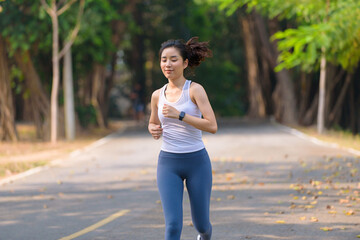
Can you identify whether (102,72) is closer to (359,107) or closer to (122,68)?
(359,107)

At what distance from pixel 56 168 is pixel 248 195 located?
632 cm

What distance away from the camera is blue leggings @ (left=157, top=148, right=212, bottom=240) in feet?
18.3

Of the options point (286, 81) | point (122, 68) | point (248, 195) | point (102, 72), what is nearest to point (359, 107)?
point (286, 81)

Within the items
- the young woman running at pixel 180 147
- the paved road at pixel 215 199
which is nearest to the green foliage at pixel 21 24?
the paved road at pixel 215 199

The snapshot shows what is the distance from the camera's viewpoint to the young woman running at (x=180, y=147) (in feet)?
18.3

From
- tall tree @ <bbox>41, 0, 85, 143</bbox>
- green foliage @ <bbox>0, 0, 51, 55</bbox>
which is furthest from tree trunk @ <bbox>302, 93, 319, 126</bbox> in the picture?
green foliage @ <bbox>0, 0, 51, 55</bbox>

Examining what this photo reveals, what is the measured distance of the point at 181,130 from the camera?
5.66m

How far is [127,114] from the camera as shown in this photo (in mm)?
60906

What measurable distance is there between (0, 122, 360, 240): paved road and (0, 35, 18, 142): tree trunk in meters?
8.29

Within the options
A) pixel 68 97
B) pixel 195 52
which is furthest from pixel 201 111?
pixel 68 97

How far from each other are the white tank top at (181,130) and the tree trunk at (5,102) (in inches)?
Result: 813

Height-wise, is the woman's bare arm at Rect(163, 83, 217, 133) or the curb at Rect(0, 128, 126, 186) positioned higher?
the woman's bare arm at Rect(163, 83, 217, 133)

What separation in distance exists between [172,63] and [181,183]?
3.31 ft

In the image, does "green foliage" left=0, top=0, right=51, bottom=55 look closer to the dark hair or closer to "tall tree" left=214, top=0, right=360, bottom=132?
"tall tree" left=214, top=0, right=360, bottom=132
